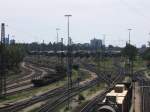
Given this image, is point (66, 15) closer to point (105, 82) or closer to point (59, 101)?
point (59, 101)

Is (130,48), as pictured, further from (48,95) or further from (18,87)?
(48,95)

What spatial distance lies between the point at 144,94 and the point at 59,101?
17.3 m

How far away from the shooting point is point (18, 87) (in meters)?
94.9

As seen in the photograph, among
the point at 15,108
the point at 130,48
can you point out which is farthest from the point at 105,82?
the point at 130,48

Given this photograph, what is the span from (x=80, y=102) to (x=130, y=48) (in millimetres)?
120603

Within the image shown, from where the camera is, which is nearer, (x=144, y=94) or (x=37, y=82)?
(x=144, y=94)

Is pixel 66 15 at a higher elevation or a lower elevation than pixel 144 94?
higher

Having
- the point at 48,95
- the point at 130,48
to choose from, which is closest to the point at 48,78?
the point at 48,95

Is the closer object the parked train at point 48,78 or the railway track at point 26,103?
the railway track at point 26,103

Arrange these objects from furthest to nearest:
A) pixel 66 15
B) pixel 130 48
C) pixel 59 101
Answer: pixel 130 48, pixel 66 15, pixel 59 101

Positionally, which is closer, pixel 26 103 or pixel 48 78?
pixel 26 103

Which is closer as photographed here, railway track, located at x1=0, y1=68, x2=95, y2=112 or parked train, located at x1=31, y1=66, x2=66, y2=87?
railway track, located at x1=0, y1=68, x2=95, y2=112

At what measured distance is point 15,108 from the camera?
5972 cm

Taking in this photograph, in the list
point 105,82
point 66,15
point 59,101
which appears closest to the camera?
point 59,101
